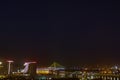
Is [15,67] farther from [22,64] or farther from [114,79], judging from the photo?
[114,79]

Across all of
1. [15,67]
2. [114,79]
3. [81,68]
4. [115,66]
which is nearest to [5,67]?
[15,67]

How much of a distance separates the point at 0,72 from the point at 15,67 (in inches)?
324

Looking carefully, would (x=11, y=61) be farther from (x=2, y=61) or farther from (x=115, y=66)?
(x=115, y=66)

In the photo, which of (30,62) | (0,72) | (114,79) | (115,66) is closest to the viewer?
(0,72)

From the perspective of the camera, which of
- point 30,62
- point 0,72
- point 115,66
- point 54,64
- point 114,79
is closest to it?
point 0,72

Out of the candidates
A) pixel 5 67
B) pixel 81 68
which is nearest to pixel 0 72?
pixel 5 67

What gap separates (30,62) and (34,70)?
8.11 feet

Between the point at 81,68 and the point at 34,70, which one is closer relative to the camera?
the point at 34,70

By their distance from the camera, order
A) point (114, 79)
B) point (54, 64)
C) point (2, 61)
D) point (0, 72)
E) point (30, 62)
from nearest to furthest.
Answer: point (0, 72), point (2, 61), point (30, 62), point (114, 79), point (54, 64)

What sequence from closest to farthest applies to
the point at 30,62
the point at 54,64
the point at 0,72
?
the point at 0,72 → the point at 30,62 → the point at 54,64

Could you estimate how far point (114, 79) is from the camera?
2945 inches

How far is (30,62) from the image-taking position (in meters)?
61.8

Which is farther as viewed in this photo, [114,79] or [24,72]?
[114,79]

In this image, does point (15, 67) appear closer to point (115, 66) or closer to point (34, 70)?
point (34, 70)
